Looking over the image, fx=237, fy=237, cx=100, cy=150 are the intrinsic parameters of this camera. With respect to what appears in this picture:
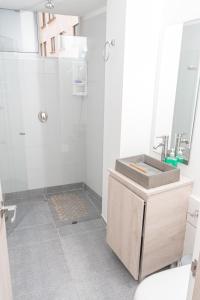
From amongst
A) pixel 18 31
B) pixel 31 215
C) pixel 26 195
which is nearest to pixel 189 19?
pixel 18 31

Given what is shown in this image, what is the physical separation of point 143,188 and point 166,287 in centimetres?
59

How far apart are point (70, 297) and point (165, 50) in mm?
2033

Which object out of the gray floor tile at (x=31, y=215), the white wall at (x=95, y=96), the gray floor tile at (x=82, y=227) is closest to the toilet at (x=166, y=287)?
the gray floor tile at (x=82, y=227)

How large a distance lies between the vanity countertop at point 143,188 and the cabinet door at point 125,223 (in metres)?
0.03

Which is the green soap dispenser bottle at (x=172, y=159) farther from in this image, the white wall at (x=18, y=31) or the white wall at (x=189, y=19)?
the white wall at (x=18, y=31)

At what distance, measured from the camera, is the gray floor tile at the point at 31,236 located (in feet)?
7.59

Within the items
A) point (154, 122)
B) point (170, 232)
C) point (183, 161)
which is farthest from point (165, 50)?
point (170, 232)

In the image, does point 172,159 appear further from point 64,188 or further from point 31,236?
point 64,188

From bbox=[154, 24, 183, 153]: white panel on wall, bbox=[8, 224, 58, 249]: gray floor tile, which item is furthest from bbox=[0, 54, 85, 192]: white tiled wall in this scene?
bbox=[154, 24, 183, 153]: white panel on wall

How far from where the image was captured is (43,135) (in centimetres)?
309

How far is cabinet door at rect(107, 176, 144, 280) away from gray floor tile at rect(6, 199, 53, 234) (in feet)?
3.20

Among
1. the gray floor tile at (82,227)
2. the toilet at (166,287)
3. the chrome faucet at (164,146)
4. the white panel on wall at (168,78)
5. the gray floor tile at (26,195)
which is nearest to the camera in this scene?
the toilet at (166,287)

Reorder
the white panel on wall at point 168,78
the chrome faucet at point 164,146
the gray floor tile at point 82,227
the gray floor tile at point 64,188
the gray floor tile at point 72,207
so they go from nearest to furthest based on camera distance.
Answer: the white panel on wall at point 168,78 < the chrome faucet at point 164,146 < the gray floor tile at point 82,227 < the gray floor tile at point 72,207 < the gray floor tile at point 64,188

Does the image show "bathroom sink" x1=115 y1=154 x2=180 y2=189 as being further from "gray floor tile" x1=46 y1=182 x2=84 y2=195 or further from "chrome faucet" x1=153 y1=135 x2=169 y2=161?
"gray floor tile" x1=46 y1=182 x2=84 y2=195
